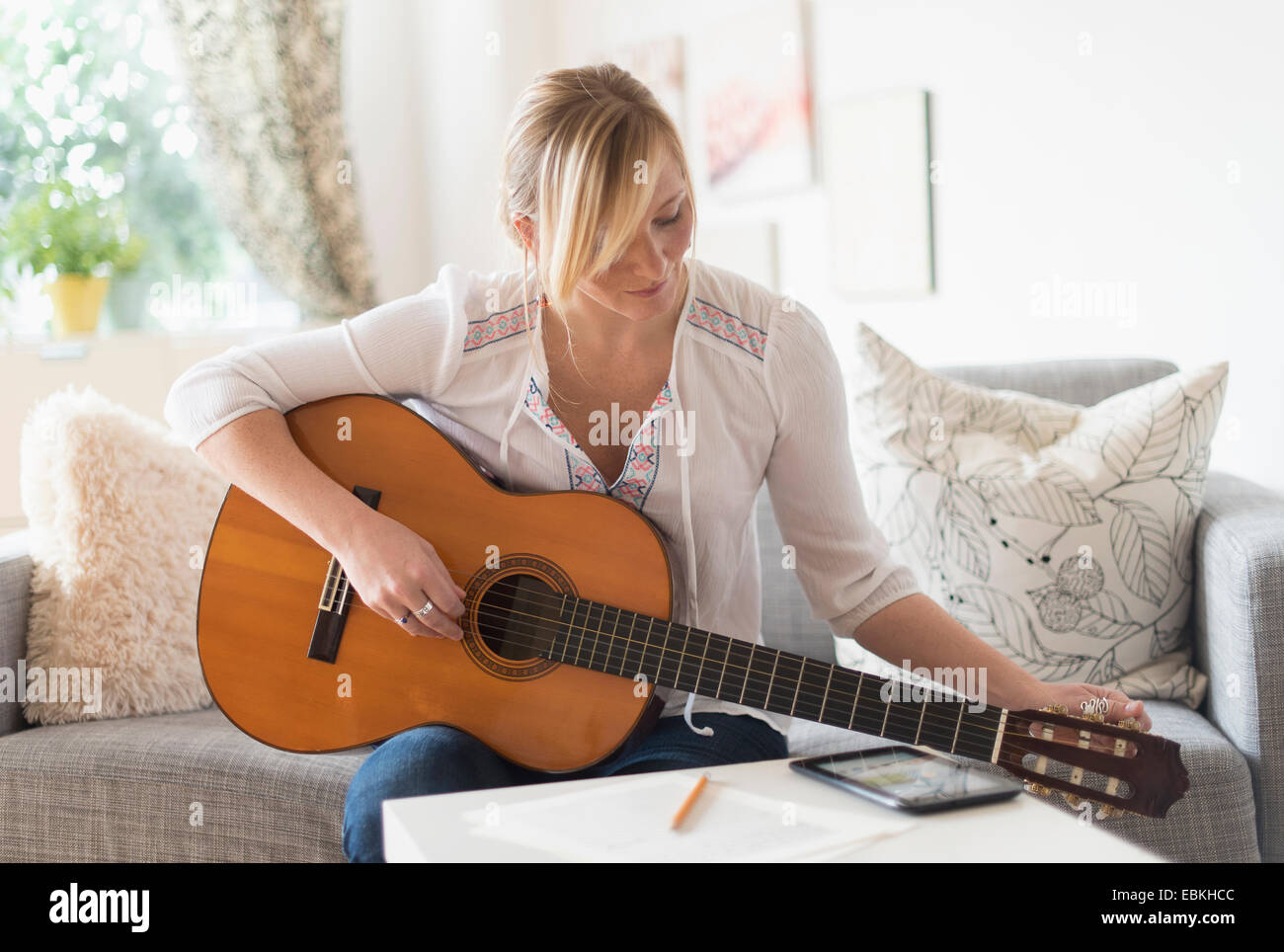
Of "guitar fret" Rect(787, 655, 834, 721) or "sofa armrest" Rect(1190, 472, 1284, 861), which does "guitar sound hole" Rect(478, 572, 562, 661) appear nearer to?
"guitar fret" Rect(787, 655, 834, 721)

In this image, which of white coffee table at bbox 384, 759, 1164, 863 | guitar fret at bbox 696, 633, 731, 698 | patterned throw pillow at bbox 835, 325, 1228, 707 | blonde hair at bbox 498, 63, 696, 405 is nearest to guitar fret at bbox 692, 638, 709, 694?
guitar fret at bbox 696, 633, 731, 698

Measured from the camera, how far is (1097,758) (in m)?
1.02

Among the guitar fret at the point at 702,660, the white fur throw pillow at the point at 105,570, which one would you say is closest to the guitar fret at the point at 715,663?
the guitar fret at the point at 702,660

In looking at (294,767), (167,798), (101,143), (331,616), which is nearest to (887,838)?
(331,616)

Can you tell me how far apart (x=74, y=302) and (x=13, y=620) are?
5.61 feet

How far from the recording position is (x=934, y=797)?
95 centimetres

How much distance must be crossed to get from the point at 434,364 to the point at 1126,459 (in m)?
1.01

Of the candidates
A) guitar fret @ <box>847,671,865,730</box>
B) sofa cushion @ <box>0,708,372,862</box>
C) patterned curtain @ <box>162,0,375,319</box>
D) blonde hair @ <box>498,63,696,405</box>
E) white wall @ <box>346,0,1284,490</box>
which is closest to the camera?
guitar fret @ <box>847,671,865,730</box>

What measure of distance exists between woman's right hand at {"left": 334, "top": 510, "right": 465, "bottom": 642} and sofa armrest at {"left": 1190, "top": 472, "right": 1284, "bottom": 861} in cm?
99

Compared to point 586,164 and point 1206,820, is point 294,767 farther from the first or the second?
point 1206,820

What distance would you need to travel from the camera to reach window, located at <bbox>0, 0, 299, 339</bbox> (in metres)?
3.19
